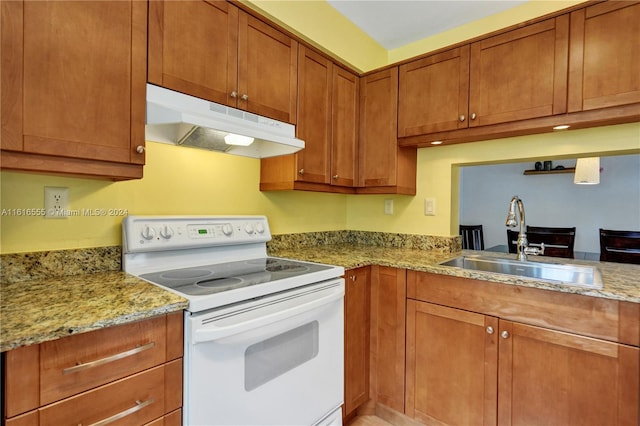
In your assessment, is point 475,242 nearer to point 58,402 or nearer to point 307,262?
point 307,262

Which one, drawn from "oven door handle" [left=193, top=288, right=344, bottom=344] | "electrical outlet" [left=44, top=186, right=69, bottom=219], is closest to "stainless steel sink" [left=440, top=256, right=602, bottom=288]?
"oven door handle" [left=193, top=288, right=344, bottom=344]

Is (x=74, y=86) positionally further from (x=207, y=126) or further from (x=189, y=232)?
(x=189, y=232)

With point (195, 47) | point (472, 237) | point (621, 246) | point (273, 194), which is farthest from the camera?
point (472, 237)

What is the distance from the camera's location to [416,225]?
231 centimetres

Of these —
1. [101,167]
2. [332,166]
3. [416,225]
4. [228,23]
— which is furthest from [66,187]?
[416,225]

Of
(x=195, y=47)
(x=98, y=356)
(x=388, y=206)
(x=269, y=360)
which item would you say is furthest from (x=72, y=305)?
(x=388, y=206)

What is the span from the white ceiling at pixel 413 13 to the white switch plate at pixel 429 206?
122cm

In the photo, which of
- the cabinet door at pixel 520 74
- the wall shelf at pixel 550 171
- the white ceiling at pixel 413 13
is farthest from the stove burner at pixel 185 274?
the wall shelf at pixel 550 171

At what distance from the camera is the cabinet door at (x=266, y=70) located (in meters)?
1.54

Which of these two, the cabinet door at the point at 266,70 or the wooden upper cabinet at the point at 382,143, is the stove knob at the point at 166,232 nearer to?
the cabinet door at the point at 266,70

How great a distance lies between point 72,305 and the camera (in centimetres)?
93

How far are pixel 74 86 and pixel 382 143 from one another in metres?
1.66

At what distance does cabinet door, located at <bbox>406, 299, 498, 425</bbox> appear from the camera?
1489mm

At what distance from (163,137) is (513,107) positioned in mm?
1741
